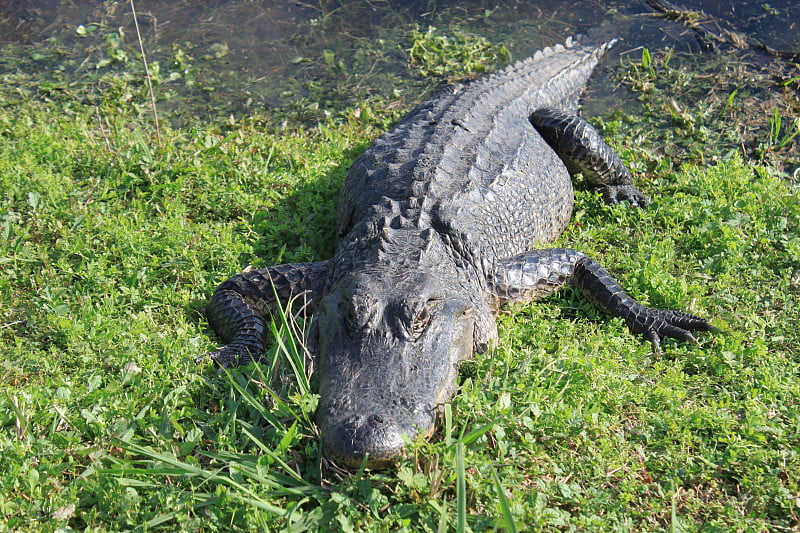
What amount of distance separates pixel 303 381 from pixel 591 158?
337 cm

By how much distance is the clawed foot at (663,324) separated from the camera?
386 centimetres

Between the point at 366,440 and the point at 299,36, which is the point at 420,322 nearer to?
the point at 366,440

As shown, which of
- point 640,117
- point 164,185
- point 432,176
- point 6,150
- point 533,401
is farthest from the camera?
point 640,117

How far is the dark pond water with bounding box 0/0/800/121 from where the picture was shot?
7156 mm

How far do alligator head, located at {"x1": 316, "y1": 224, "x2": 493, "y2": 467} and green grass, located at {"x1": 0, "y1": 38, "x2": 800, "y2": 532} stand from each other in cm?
14

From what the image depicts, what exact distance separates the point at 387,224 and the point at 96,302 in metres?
1.95

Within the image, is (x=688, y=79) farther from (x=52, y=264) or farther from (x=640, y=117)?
(x=52, y=264)

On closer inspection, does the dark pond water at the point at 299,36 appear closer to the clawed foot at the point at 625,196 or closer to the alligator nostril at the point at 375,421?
the clawed foot at the point at 625,196

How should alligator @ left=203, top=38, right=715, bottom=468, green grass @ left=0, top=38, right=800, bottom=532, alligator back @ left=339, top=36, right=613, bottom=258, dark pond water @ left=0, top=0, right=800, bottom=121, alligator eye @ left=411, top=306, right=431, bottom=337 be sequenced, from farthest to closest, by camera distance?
1. dark pond water @ left=0, top=0, right=800, bottom=121
2. alligator back @ left=339, top=36, right=613, bottom=258
3. alligator eye @ left=411, top=306, right=431, bottom=337
4. alligator @ left=203, top=38, right=715, bottom=468
5. green grass @ left=0, top=38, right=800, bottom=532

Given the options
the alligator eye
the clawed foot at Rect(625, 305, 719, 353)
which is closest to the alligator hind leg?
the clawed foot at Rect(625, 305, 719, 353)

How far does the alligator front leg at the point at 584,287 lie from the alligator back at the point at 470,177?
0.20 metres

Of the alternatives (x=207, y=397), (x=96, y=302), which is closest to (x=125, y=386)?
A: (x=207, y=397)

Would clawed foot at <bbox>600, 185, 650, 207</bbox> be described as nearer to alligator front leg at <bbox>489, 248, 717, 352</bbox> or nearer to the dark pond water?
alligator front leg at <bbox>489, 248, 717, 352</bbox>

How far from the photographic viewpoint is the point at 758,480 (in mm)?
2934
